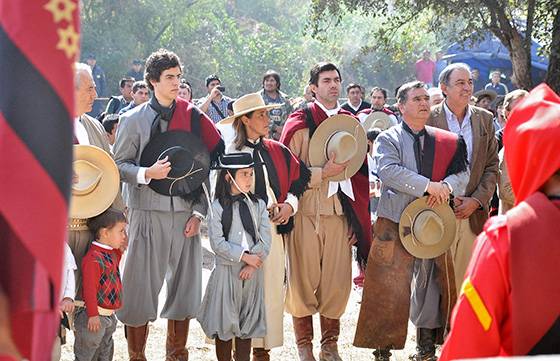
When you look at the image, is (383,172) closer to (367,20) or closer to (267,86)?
(267,86)

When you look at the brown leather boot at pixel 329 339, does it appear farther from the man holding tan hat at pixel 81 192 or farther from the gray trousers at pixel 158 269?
the man holding tan hat at pixel 81 192

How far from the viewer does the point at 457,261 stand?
322 inches

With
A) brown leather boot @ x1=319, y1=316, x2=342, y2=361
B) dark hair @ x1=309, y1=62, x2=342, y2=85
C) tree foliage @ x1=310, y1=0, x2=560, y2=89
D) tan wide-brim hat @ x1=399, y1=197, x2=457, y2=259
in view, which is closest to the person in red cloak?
tan wide-brim hat @ x1=399, y1=197, x2=457, y2=259

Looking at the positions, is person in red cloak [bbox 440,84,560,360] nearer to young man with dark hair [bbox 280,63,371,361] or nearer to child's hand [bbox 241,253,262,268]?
child's hand [bbox 241,253,262,268]

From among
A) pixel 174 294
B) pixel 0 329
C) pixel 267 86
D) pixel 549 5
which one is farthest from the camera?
pixel 267 86

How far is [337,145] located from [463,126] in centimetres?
106

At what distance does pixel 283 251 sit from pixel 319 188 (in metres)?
0.70

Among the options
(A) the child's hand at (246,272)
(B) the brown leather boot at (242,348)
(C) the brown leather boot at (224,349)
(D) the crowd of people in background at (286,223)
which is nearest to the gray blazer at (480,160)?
(D) the crowd of people in background at (286,223)

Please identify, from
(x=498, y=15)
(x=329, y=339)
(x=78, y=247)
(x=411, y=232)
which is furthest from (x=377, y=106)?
(x=78, y=247)

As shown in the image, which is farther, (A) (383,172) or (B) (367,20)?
(B) (367,20)

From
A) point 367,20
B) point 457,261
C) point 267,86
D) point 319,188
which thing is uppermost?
point 367,20

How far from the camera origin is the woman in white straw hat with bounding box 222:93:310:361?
7512mm

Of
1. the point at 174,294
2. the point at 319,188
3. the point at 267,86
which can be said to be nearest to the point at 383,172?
the point at 319,188

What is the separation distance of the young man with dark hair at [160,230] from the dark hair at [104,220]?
531mm
